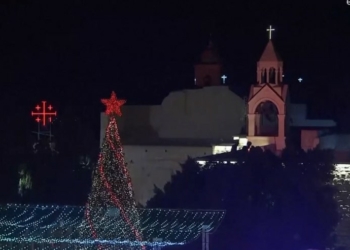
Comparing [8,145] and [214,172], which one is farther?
[8,145]

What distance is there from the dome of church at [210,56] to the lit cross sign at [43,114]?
377 centimetres

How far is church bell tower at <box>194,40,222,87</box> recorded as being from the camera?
94.9 ft

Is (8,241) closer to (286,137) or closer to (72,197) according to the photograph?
(72,197)

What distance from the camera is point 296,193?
19.8 m

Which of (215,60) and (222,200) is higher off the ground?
(215,60)

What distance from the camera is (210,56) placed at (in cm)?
2908

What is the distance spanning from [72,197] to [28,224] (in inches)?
181

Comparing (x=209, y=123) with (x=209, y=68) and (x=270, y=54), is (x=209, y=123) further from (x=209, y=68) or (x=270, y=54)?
(x=270, y=54)

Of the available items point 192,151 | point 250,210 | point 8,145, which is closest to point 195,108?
point 192,151

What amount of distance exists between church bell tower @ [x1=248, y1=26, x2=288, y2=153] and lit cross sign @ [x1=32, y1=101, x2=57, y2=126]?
4.29 meters

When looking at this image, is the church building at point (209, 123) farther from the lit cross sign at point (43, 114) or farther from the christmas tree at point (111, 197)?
the christmas tree at point (111, 197)

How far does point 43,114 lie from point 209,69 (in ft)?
14.2

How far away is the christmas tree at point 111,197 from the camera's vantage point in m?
18.5

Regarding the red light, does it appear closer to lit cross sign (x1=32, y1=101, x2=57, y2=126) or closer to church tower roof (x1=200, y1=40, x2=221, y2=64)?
lit cross sign (x1=32, y1=101, x2=57, y2=126)
